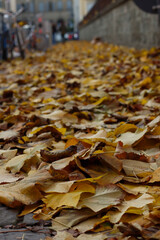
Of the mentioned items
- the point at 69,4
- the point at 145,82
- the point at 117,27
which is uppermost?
the point at 69,4

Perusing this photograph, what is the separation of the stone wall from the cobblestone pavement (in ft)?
20.3

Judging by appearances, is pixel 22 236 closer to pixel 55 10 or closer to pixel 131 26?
pixel 131 26

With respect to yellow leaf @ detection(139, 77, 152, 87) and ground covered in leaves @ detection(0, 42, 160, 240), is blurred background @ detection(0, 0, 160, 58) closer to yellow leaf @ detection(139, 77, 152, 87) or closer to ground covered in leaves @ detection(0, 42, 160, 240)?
yellow leaf @ detection(139, 77, 152, 87)

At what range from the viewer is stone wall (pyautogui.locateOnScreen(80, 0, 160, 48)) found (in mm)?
7617

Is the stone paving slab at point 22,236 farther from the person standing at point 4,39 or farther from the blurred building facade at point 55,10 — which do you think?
the blurred building facade at point 55,10

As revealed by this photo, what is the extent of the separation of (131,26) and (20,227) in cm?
909

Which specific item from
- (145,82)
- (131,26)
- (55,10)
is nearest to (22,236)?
(145,82)

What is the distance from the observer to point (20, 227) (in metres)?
1.34

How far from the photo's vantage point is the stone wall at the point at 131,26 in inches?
300

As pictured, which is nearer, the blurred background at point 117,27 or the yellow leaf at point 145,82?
the yellow leaf at point 145,82

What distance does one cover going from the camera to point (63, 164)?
1.67 m

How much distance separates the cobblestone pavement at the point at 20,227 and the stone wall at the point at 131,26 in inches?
244

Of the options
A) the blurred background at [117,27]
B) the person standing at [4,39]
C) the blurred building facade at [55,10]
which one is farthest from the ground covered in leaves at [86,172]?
the blurred building facade at [55,10]

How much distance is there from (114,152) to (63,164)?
24cm
